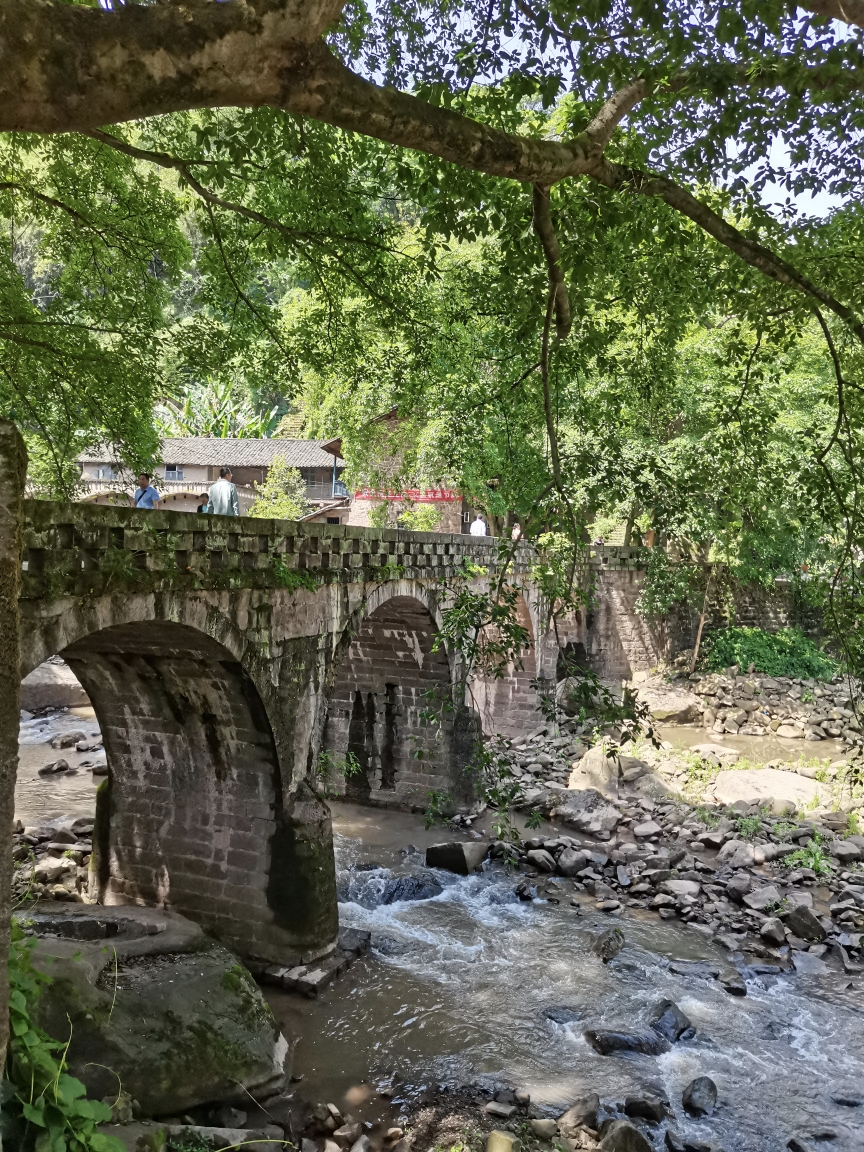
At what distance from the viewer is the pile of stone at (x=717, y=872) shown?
11.2m

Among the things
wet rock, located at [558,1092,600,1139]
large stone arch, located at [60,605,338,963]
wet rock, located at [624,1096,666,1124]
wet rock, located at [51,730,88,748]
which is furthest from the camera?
wet rock, located at [51,730,88,748]

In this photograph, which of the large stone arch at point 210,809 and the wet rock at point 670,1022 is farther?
the large stone arch at point 210,809

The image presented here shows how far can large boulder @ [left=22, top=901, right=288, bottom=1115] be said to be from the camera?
6.28 meters

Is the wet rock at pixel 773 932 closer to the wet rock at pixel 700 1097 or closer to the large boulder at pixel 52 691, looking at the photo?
the wet rock at pixel 700 1097

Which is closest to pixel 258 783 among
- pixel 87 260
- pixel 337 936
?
pixel 337 936

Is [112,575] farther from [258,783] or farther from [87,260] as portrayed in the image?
[87,260]

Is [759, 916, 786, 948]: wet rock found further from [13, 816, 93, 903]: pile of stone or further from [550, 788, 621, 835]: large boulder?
[13, 816, 93, 903]: pile of stone

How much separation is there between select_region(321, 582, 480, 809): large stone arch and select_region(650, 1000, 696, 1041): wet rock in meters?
6.48

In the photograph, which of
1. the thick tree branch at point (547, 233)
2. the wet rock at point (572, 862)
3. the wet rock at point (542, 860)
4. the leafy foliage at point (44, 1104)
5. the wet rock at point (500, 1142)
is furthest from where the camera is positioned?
the wet rock at point (542, 860)

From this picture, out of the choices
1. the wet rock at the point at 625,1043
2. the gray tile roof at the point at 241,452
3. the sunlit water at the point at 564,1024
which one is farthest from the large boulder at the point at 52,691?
the wet rock at the point at 625,1043

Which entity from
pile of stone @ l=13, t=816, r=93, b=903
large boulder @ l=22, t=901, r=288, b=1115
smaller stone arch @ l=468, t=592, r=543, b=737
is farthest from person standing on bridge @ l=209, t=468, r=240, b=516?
smaller stone arch @ l=468, t=592, r=543, b=737

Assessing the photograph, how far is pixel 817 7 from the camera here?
477cm

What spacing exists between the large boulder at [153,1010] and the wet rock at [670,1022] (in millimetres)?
3892

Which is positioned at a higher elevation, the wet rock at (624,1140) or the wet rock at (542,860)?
the wet rock at (542,860)
